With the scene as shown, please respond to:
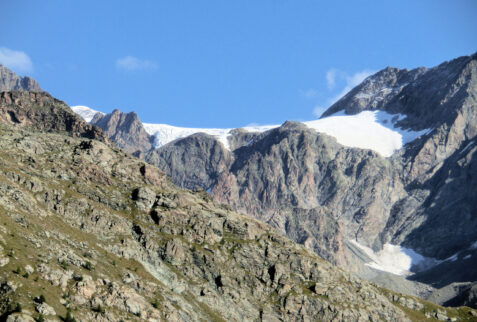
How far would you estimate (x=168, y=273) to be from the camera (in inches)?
6905

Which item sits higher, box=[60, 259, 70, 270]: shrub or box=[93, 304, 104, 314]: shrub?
box=[60, 259, 70, 270]: shrub

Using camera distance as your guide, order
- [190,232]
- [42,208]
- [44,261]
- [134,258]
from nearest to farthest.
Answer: [44,261] < [42,208] < [134,258] < [190,232]

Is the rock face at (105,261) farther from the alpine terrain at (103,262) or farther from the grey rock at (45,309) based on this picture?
the alpine terrain at (103,262)

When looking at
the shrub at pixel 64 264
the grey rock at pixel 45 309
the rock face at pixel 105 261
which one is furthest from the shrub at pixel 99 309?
the grey rock at pixel 45 309

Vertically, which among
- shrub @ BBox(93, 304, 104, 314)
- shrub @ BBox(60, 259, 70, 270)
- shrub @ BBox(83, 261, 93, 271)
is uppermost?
shrub @ BBox(60, 259, 70, 270)

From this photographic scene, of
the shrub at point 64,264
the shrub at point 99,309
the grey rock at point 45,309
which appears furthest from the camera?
the shrub at point 64,264

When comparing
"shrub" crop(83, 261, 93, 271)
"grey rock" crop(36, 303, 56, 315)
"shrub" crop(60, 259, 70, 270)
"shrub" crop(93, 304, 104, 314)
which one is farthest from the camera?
"shrub" crop(83, 261, 93, 271)

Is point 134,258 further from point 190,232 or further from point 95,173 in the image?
point 95,173

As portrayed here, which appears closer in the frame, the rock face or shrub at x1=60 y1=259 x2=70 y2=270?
the rock face

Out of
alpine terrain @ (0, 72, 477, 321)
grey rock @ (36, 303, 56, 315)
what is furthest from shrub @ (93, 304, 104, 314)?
grey rock @ (36, 303, 56, 315)

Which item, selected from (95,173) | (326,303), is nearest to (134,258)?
(95,173)

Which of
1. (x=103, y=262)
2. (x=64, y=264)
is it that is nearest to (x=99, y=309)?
(x=64, y=264)

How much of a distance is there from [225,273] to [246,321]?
2058 centimetres

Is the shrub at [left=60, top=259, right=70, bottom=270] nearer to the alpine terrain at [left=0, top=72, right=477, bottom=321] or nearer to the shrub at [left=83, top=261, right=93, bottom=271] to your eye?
the alpine terrain at [left=0, top=72, right=477, bottom=321]
